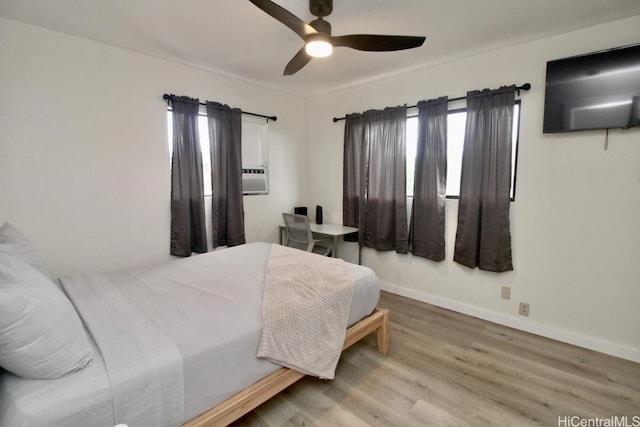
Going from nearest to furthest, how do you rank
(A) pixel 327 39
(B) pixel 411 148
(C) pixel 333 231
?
(A) pixel 327 39
(B) pixel 411 148
(C) pixel 333 231

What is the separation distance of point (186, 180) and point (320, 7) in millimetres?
1983

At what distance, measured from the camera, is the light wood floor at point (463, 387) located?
1.64 m

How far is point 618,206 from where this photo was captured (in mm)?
2162

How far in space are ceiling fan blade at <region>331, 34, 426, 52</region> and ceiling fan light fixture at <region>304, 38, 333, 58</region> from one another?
0.05m

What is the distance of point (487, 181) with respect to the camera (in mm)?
2645

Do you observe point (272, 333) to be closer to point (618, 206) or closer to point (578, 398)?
point (578, 398)

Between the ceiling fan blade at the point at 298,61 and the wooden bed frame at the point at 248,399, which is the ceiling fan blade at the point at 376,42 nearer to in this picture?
the ceiling fan blade at the point at 298,61

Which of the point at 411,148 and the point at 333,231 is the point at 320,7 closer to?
the point at 411,148

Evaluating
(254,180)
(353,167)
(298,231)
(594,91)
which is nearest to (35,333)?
(298,231)

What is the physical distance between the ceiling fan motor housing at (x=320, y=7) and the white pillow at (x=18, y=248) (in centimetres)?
217

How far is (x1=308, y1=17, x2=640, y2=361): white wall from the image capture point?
2.15 metres

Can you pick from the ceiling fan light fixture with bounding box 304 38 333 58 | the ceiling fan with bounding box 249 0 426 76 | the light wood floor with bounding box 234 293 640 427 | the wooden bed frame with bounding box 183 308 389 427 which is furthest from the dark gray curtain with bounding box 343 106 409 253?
the wooden bed frame with bounding box 183 308 389 427

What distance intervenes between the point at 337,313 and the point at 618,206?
2.22 meters

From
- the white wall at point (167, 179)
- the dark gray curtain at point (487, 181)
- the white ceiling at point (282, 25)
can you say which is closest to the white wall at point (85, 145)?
the white wall at point (167, 179)
